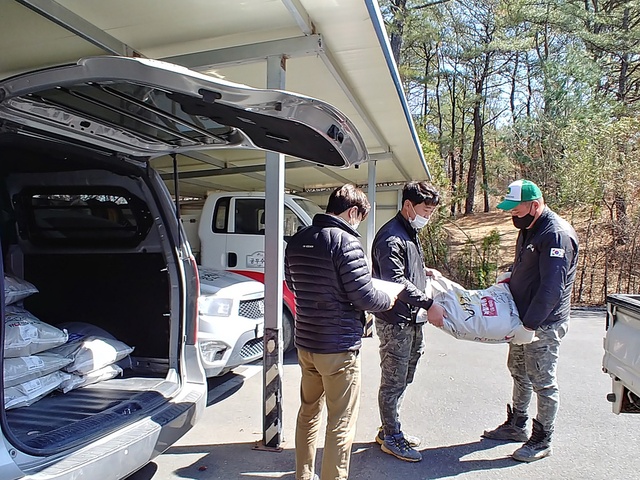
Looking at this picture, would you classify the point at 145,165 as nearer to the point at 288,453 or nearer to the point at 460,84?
the point at 288,453

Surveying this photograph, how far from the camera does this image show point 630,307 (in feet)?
7.76

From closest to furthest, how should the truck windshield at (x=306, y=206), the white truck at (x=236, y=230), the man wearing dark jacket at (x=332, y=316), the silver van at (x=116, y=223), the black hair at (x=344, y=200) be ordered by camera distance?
the silver van at (x=116, y=223)
the man wearing dark jacket at (x=332, y=316)
the black hair at (x=344, y=200)
the white truck at (x=236, y=230)
the truck windshield at (x=306, y=206)

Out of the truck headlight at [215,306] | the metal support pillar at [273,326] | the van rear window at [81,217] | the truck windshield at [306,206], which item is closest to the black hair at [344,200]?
the metal support pillar at [273,326]

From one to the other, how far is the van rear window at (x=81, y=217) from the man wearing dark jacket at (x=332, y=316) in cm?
136

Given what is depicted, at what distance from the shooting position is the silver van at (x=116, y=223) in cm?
178

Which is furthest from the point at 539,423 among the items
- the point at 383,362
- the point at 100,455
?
the point at 100,455

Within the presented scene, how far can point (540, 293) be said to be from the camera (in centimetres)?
281

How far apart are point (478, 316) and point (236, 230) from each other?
3.72m

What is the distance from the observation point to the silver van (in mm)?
1778

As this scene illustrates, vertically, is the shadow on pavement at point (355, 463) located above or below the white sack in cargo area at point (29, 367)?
below

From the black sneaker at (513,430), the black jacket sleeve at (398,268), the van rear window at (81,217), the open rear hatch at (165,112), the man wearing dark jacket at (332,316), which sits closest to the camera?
the open rear hatch at (165,112)

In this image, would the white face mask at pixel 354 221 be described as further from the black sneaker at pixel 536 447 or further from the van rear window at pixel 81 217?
the black sneaker at pixel 536 447

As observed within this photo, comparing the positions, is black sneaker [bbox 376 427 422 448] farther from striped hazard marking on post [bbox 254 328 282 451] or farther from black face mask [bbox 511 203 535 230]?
black face mask [bbox 511 203 535 230]

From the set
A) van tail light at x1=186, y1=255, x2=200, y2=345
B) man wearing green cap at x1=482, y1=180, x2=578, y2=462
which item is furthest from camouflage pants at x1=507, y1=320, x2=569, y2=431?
van tail light at x1=186, y1=255, x2=200, y2=345
